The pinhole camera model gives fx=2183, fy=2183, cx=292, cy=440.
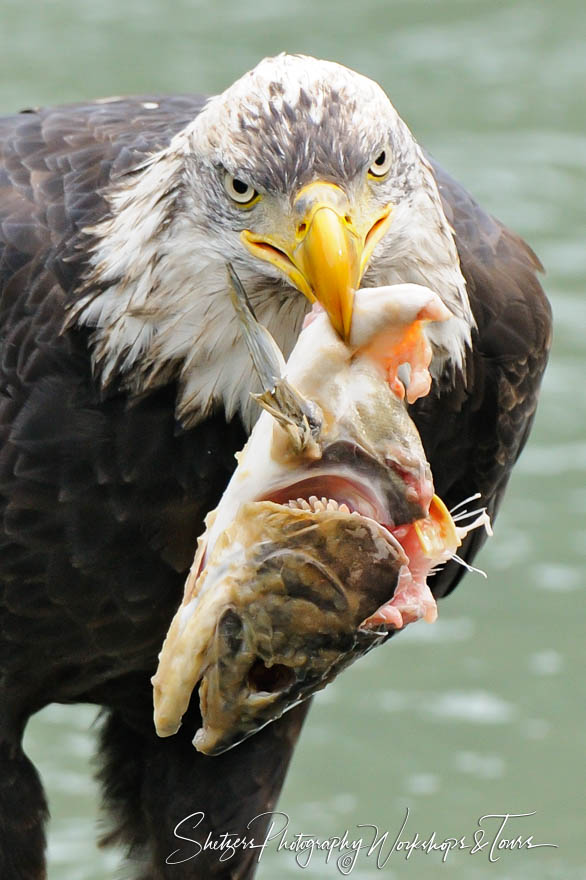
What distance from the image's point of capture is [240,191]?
12.0ft

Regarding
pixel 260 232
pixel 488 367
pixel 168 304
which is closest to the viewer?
pixel 260 232

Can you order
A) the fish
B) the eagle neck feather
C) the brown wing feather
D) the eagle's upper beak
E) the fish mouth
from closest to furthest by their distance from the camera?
the fish → the fish mouth → the eagle's upper beak → the eagle neck feather → the brown wing feather

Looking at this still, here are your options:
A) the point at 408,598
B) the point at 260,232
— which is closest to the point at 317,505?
the point at 408,598

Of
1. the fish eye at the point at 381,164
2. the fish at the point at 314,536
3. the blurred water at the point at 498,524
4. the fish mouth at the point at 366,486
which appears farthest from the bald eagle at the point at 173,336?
the blurred water at the point at 498,524

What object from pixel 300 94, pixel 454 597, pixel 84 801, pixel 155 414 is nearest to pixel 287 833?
pixel 84 801

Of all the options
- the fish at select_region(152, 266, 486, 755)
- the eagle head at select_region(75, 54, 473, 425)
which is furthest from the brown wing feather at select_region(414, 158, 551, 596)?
the fish at select_region(152, 266, 486, 755)

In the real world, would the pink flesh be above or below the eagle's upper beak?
below

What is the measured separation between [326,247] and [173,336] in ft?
2.08

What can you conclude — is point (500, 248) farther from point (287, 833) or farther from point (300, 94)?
point (287, 833)

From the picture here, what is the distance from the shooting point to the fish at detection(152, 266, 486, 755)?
3092 mm

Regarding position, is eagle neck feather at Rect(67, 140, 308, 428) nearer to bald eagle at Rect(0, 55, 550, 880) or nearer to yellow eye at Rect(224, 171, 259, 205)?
bald eagle at Rect(0, 55, 550, 880)

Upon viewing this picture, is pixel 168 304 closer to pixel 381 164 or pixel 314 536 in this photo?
pixel 381 164

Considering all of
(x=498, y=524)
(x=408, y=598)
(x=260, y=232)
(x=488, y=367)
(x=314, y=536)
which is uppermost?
(x=260, y=232)

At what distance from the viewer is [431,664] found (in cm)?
613
